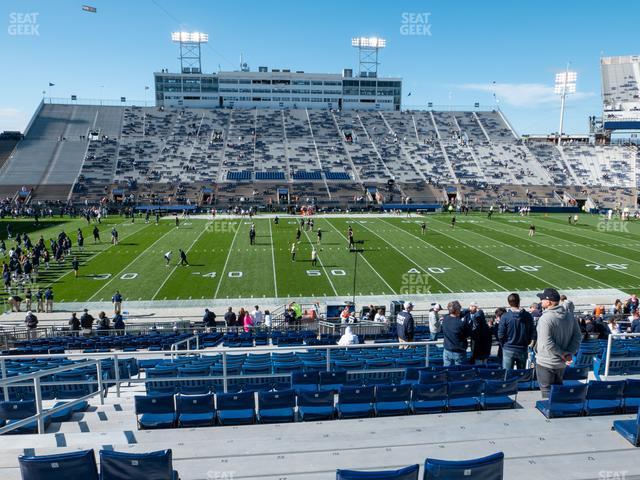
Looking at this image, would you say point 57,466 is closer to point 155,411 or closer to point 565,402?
Result: point 155,411

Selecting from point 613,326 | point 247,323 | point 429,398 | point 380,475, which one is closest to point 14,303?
point 247,323

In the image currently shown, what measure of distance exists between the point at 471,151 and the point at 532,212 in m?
23.5

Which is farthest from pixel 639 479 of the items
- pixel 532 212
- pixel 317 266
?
pixel 532 212

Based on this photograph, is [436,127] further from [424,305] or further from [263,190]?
[424,305]

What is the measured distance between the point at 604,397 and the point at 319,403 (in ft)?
12.7

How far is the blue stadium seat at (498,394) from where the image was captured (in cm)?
Result: 679

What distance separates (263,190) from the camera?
2467 inches

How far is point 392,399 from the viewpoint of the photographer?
6.78m

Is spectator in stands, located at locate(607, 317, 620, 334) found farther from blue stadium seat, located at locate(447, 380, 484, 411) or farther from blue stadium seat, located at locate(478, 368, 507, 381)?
blue stadium seat, located at locate(447, 380, 484, 411)

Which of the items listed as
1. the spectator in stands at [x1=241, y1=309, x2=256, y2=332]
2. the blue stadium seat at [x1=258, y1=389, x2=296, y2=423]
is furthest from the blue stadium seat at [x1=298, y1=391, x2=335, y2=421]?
the spectator in stands at [x1=241, y1=309, x2=256, y2=332]

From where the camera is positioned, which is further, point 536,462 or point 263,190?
point 263,190

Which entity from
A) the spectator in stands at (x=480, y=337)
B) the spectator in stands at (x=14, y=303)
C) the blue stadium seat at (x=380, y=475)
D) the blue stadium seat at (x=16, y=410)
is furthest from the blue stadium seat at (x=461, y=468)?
the spectator in stands at (x=14, y=303)

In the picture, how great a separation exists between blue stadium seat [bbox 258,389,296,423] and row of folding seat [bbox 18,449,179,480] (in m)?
2.37

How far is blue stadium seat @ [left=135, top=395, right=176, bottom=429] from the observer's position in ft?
20.5
